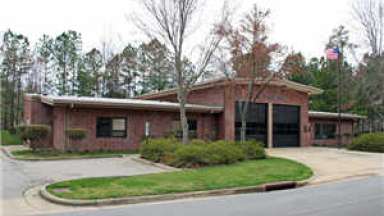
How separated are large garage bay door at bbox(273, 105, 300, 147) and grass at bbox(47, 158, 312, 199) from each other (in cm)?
1429

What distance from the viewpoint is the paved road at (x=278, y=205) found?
8.82 meters

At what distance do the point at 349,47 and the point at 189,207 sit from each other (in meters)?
41.0

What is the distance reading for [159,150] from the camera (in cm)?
1977

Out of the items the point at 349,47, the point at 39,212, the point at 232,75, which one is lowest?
the point at 39,212

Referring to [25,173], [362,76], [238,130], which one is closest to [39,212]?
[25,173]

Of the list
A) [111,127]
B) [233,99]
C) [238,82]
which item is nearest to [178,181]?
[111,127]

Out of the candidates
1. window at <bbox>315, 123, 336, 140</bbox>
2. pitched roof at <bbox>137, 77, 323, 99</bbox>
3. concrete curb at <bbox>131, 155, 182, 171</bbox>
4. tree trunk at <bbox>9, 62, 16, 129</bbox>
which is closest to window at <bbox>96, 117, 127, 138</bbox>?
concrete curb at <bbox>131, 155, 182, 171</bbox>

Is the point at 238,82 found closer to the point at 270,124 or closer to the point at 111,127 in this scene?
the point at 270,124

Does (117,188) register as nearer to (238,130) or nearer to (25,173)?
(25,173)

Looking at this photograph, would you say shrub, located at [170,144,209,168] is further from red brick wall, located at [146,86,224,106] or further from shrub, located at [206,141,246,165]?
red brick wall, located at [146,86,224,106]

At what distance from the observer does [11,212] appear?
8.99 metres

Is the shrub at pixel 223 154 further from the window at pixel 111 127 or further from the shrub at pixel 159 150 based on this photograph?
the window at pixel 111 127

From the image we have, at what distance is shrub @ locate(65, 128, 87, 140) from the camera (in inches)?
908

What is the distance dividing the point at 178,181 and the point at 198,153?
15.3 feet
